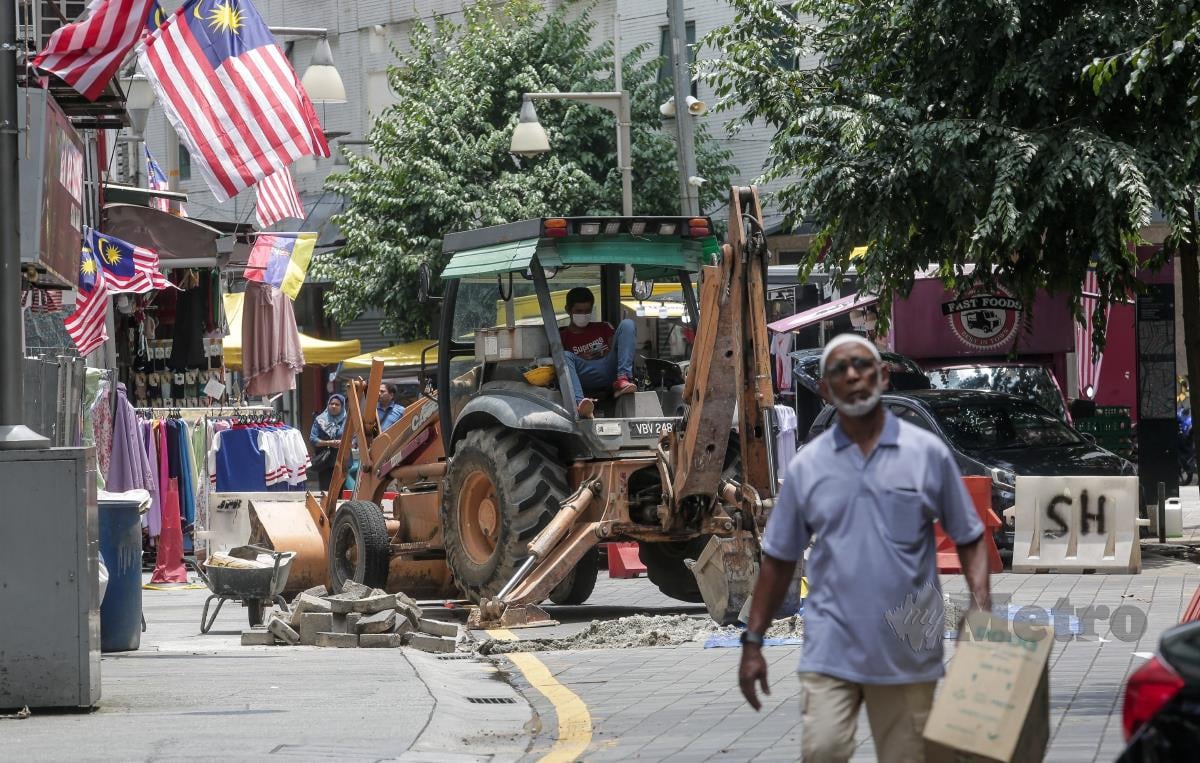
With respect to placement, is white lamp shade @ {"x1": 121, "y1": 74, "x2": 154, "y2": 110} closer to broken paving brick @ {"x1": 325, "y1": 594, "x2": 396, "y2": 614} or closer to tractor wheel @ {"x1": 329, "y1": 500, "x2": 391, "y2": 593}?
tractor wheel @ {"x1": 329, "y1": 500, "x2": 391, "y2": 593}

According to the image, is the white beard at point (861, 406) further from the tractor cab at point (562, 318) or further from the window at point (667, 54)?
the window at point (667, 54)

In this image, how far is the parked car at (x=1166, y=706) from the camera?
4.41m

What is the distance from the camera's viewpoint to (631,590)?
17.2 metres

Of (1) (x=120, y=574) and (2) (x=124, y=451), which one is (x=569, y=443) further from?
(2) (x=124, y=451)

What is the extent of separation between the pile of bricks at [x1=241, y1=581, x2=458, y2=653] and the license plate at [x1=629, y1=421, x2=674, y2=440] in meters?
2.01

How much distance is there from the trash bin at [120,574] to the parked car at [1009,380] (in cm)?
1157

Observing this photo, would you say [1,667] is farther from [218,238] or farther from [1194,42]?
[218,238]

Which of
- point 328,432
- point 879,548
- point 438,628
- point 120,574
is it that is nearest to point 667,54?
point 328,432

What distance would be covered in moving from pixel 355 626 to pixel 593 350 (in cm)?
292

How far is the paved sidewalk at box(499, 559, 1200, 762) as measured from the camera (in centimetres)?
811

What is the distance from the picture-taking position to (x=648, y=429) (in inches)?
548

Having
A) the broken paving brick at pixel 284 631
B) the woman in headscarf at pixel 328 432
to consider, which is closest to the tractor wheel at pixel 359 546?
the broken paving brick at pixel 284 631

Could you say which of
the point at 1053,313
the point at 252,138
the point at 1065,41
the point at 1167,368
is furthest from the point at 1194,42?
the point at 1053,313

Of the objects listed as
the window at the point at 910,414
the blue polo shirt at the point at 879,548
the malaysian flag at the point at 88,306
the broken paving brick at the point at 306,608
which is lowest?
the broken paving brick at the point at 306,608
